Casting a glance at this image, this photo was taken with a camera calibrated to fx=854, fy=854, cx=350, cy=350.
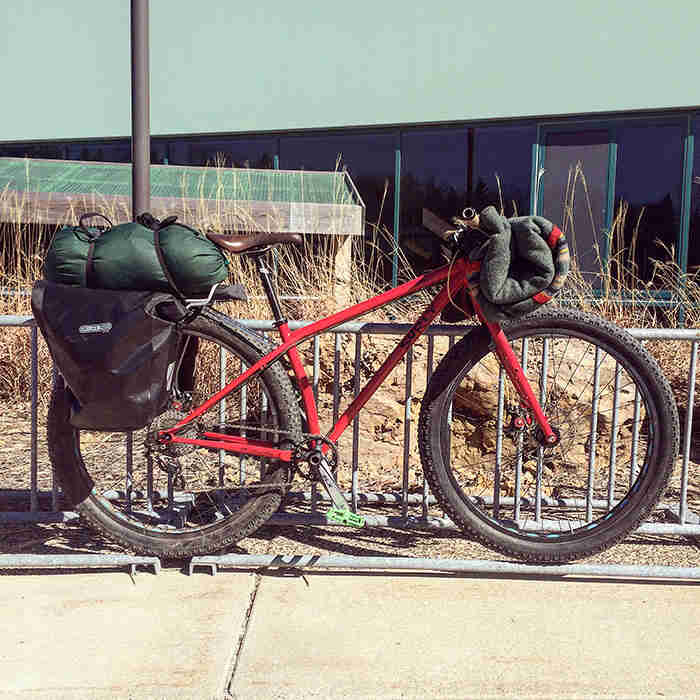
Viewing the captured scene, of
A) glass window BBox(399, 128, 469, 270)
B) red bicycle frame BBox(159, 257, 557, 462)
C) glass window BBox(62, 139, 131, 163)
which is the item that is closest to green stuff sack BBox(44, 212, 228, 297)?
red bicycle frame BBox(159, 257, 557, 462)

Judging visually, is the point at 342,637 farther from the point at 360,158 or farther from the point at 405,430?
the point at 360,158

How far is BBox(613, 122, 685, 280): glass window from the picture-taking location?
1198cm

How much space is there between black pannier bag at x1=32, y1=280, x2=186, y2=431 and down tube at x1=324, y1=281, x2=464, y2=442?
736mm

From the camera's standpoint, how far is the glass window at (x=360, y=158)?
13.8 metres

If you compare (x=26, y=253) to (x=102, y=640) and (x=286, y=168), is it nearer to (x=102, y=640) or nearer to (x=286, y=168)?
(x=102, y=640)

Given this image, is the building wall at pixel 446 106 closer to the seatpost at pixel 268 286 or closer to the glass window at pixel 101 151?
the glass window at pixel 101 151

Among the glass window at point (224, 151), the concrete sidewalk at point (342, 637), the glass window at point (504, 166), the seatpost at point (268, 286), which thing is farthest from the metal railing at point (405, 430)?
the glass window at point (224, 151)

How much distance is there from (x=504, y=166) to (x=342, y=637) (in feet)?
36.2

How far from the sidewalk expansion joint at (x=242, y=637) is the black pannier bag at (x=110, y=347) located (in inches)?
30.6

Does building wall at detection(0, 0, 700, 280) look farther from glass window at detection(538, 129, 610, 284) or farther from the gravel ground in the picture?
the gravel ground

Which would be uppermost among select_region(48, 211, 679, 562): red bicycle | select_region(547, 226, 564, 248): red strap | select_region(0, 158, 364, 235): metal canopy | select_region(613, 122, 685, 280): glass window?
select_region(613, 122, 685, 280): glass window

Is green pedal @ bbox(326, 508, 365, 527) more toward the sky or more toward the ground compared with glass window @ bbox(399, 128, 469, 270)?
more toward the ground

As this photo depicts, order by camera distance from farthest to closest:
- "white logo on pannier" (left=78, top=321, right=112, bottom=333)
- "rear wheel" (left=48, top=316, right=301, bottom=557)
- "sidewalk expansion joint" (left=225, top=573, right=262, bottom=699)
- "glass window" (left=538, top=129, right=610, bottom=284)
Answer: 1. "glass window" (left=538, top=129, right=610, bottom=284)
2. "rear wheel" (left=48, top=316, right=301, bottom=557)
3. "white logo on pannier" (left=78, top=321, right=112, bottom=333)
4. "sidewalk expansion joint" (left=225, top=573, right=262, bottom=699)

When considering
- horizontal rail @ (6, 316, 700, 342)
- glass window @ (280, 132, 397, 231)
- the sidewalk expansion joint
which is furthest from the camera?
glass window @ (280, 132, 397, 231)
